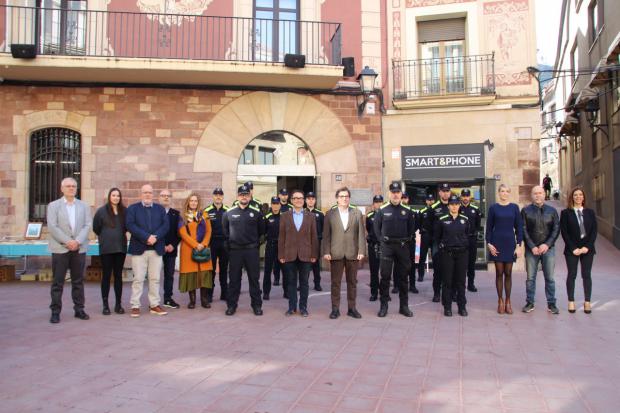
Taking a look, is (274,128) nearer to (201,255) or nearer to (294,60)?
(294,60)

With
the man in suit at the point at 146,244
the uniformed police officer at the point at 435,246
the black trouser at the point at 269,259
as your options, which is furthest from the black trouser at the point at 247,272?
the uniformed police officer at the point at 435,246

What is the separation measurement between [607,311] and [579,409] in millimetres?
4133

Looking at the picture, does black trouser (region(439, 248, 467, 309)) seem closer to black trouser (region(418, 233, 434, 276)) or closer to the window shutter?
black trouser (region(418, 233, 434, 276))

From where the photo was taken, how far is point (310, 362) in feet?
15.3

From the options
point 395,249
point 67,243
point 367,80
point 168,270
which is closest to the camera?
point 67,243

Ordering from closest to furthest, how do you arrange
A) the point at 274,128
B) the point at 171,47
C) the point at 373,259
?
the point at 373,259, the point at 171,47, the point at 274,128

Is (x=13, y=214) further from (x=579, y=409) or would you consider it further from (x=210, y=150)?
(x=579, y=409)

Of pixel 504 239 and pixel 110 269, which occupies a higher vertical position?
pixel 504 239

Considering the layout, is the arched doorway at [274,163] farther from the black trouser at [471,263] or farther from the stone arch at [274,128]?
the black trouser at [471,263]

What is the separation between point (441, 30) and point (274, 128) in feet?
15.7

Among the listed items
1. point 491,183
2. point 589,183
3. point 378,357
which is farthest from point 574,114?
point 378,357

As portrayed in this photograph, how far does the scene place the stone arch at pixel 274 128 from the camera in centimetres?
1155

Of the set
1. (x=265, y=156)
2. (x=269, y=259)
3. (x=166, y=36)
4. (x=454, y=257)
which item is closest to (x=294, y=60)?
(x=265, y=156)

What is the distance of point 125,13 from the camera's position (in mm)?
10961
